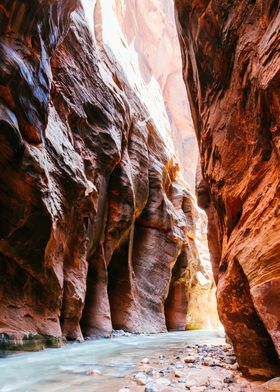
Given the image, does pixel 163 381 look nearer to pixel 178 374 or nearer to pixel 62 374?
pixel 178 374

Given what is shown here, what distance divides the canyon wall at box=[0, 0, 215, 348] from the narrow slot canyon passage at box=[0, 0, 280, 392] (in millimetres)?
49

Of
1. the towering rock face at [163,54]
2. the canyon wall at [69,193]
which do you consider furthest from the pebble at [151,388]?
the towering rock face at [163,54]

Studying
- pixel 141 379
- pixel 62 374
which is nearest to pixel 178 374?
pixel 141 379

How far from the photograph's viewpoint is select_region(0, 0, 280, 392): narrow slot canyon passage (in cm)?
363

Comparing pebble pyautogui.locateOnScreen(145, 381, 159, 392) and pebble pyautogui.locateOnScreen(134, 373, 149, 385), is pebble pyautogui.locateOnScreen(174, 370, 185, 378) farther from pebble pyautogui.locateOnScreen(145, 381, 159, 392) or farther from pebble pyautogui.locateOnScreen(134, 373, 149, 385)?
pebble pyautogui.locateOnScreen(145, 381, 159, 392)

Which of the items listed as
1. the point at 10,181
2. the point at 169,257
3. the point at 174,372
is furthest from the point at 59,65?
the point at 169,257

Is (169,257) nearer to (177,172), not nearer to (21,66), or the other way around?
(177,172)

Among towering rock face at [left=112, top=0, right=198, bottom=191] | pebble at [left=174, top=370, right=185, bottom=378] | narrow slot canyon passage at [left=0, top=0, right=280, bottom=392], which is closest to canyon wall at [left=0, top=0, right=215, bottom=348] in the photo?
narrow slot canyon passage at [left=0, top=0, right=280, bottom=392]

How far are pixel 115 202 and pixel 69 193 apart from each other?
541cm

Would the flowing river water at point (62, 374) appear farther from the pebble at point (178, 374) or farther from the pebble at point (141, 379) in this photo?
the pebble at point (178, 374)

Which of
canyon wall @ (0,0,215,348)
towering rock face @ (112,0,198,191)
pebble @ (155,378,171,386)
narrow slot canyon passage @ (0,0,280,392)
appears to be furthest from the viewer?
towering rock face @ (112,0,198,191)

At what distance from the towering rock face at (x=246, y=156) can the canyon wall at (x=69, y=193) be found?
3927 mm

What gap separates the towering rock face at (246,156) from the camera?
10.9 ft

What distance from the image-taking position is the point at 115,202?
1458 centimetres
